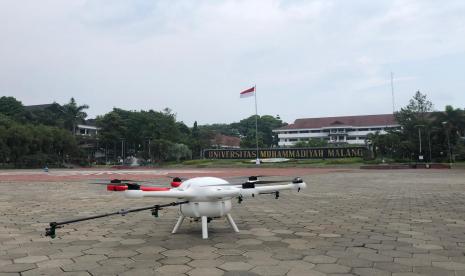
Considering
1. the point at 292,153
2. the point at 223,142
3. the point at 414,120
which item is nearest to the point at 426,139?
the point at 414,120

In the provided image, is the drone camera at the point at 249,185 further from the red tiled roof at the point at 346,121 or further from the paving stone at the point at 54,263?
the red tiled roof at the point at 346,121

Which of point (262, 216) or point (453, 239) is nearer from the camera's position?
point (453, 239)

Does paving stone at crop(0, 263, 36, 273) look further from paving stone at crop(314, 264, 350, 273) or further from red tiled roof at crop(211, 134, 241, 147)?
red tiled roof at crop(211, 134, 241, 147)

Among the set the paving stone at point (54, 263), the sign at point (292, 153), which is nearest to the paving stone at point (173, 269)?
the paving stone at point (54, 263)

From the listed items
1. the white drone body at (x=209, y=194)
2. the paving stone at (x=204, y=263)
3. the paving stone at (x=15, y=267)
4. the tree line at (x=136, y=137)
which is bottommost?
the paving stone at (x=204, y=263)

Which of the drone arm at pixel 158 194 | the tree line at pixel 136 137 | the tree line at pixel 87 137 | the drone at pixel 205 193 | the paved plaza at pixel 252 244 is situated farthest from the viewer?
the tree line at pixel 87 137

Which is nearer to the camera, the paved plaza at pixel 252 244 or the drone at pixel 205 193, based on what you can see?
the paved plaza at pixel 252 244

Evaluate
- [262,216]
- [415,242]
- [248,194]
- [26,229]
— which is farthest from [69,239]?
[415,242]

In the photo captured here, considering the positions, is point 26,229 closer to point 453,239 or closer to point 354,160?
point 453,239
